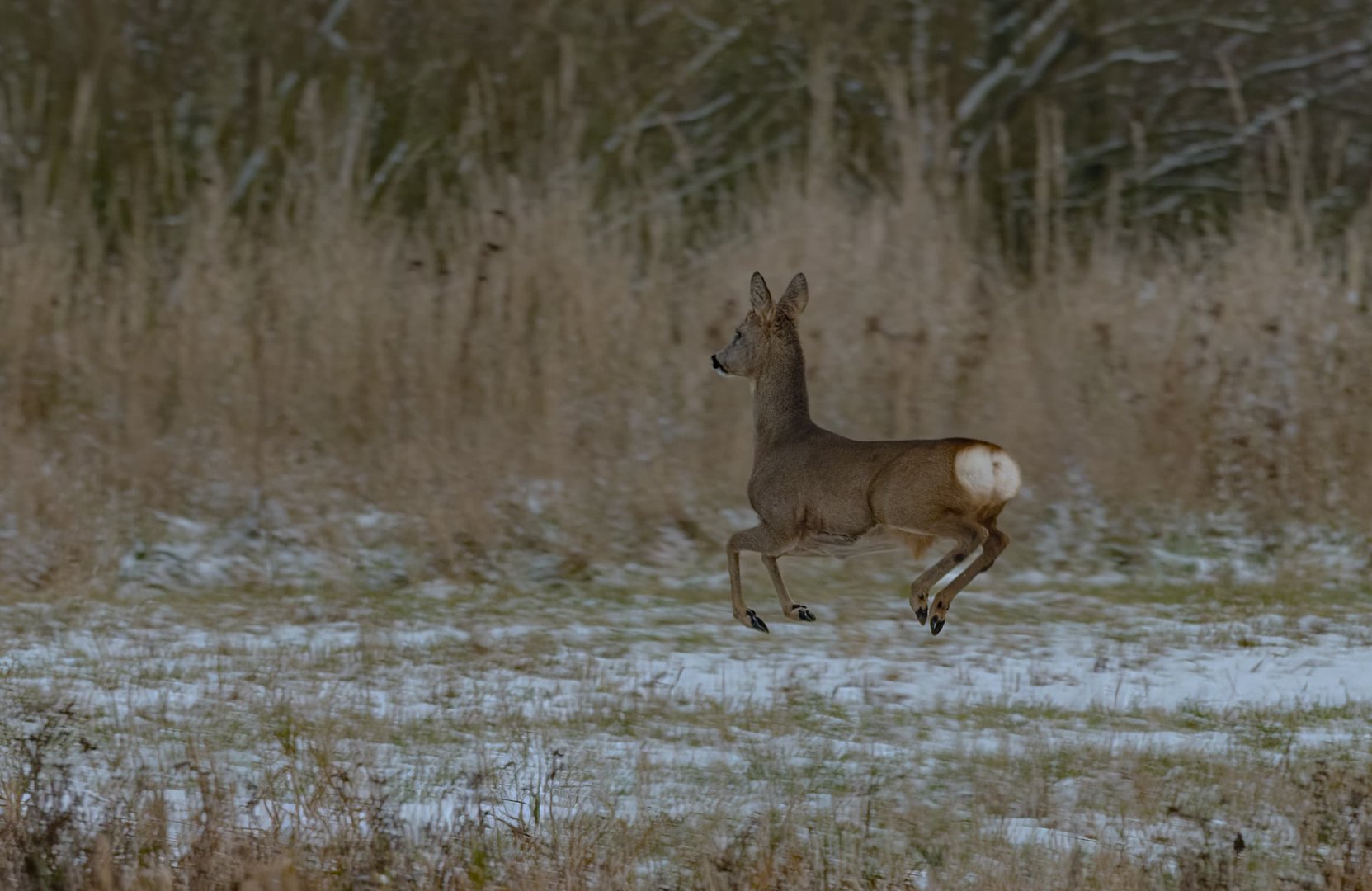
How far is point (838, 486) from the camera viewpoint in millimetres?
5680

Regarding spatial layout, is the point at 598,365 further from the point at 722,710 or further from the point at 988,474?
the point at 988,474

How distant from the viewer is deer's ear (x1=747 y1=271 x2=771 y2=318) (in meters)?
6.24

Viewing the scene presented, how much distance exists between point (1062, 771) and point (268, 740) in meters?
2.71

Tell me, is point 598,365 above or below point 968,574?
above

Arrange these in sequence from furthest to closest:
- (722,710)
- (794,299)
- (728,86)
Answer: (728,86), (722,710), (794,299)

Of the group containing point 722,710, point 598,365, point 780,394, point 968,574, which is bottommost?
point 722,710

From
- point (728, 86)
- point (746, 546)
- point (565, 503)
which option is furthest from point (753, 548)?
point (728, 86)


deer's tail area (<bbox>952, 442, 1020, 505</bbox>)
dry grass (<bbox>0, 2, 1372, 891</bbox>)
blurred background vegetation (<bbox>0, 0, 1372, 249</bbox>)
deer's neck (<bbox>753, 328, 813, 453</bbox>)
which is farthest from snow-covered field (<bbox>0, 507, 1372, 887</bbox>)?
blurred background vegetation (<bbox>0, 0, 1372, 249</bbox>)

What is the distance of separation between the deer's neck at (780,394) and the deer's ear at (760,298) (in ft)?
0.32

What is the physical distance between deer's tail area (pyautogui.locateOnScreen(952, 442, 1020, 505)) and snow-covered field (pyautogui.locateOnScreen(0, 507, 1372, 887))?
1.01 meters

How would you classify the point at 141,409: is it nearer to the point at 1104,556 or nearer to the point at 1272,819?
the point at 1104,556

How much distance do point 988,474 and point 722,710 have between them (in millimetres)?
2260

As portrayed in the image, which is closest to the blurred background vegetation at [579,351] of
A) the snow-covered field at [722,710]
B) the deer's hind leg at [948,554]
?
the snow-covered field at [722,710]

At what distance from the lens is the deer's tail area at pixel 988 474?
17.0ft
